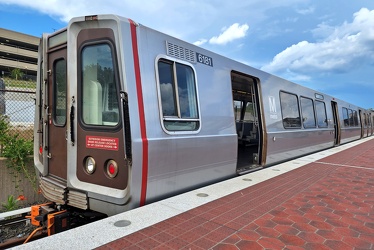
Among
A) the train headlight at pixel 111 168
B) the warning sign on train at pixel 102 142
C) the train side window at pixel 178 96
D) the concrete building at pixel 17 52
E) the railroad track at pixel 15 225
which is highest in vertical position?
the concrete building at pixel 17 52

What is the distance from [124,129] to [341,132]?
1358 cm

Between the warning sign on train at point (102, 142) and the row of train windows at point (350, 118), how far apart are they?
48.1ft

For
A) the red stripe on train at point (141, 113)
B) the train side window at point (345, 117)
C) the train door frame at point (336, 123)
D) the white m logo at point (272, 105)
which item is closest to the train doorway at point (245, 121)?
the white m logo at point (272, 105)

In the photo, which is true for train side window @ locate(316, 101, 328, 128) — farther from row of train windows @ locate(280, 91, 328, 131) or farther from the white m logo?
the white m logo

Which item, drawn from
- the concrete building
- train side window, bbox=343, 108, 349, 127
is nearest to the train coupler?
train side window, bbox=343, 108, 349, 127

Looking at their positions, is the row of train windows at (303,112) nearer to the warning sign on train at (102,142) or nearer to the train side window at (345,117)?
the train side window at (345,117)

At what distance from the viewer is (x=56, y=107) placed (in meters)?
3.91

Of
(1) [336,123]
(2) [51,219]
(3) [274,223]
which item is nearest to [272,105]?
(3) [274,223]

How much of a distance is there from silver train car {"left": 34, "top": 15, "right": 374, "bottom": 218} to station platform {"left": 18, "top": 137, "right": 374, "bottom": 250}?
378 mm

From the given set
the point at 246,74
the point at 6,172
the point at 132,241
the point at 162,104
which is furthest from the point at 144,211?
the point at 246,74

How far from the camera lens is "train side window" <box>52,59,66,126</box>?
3810 mm

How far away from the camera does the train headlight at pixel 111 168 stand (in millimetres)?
3152

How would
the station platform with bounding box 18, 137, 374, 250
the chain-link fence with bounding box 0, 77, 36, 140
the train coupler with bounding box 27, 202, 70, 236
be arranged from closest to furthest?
1. the station platform with bounding box 18, 137, 374, 250
2. the train coupler with bounding box 27, 202, 70, 236
3. the chain-link fence with bounding box 0, 77, 36, 140

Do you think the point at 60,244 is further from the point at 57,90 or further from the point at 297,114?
the point at 297,114
